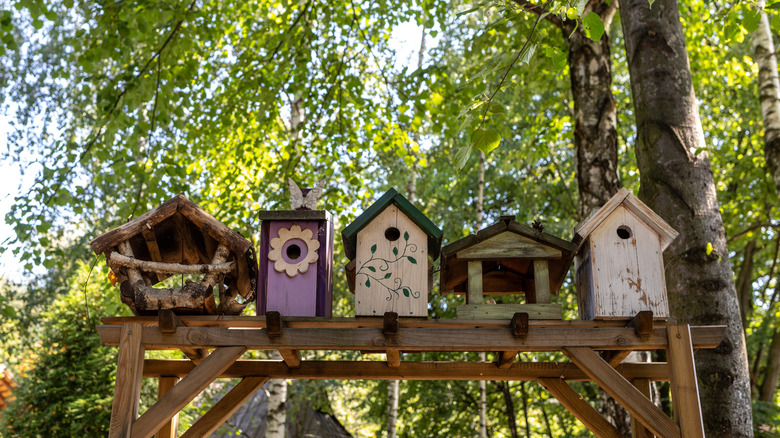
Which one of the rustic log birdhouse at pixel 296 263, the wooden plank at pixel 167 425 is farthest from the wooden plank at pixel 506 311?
the wooden plank at pixel 167 425

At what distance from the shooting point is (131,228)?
2734 millimetres

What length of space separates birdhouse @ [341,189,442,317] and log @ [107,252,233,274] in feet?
1.96

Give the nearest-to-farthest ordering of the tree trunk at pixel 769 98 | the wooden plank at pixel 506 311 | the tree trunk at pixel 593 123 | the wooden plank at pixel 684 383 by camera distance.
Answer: the wooden plank at pixel 684 383, the wooden plank at pixel 506 311, the tree trunk at pixel 593 123, the tree trunk at pixel 769 98

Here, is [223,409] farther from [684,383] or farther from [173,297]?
[684,383]

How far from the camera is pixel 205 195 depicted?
6953 millimetres

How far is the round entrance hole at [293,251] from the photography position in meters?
2.86

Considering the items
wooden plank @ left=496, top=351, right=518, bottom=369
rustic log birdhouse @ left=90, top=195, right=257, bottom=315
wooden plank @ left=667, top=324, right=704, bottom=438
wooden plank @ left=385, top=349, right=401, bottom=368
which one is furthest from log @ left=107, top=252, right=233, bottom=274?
wooden plank @ left=667, top=324, right=704, bottom=438

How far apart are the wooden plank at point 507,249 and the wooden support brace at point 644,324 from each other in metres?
0.43

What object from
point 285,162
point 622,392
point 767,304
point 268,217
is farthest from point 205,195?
point 767,304

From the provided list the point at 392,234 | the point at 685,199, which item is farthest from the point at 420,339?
the point at 685,199

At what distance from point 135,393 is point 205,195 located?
4585 mm

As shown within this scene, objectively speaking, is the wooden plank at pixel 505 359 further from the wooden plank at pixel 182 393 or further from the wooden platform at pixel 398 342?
the wooden plank at pixel 182 393

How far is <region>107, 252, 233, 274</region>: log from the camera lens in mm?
2688

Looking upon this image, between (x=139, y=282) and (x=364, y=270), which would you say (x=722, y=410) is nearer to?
(x=364, y=270)
